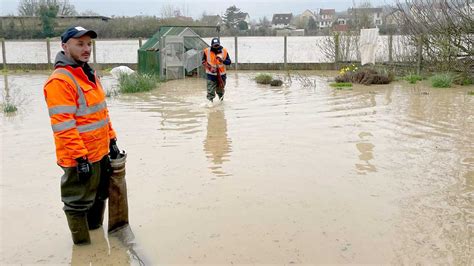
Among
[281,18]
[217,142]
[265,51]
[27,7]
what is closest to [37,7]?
[27,7]

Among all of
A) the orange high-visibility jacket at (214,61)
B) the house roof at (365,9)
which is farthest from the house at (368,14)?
the orange high-visibility jacket at (214,61)

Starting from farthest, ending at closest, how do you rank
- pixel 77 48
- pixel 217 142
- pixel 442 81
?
pixel 442 81 → pixel 217 142 → pixel 77 48

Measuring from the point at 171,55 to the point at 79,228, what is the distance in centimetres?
1466

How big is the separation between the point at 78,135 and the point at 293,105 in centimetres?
796

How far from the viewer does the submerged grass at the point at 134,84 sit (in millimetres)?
14109

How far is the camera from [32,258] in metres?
4.18

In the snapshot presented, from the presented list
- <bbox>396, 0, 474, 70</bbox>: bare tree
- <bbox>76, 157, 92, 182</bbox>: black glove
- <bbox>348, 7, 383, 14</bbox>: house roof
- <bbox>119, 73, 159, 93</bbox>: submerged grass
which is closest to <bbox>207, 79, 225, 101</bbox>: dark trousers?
<bbox>119, 73, 159, 93</bbox>: submerged grass

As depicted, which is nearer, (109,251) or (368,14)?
(109,251)

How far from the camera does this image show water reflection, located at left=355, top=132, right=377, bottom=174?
6430 millimetres

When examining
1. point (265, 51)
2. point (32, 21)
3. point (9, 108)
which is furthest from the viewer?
point (32, 21)

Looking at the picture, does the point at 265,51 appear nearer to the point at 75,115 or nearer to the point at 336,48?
the point at 336,48

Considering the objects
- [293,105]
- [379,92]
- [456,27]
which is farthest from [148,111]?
[456,27]

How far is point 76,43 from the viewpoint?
4098 mm

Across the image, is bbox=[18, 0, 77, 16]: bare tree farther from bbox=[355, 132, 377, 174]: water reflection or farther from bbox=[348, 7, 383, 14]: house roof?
bbox=[355, 132, 377, 174]: water reflection
